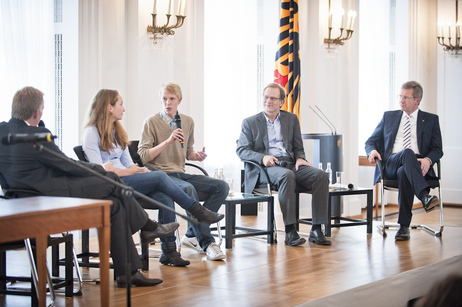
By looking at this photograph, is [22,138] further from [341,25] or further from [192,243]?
[341,25]

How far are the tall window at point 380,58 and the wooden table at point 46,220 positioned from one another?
5832mm

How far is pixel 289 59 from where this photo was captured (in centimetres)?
636

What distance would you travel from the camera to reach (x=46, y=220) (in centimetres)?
241

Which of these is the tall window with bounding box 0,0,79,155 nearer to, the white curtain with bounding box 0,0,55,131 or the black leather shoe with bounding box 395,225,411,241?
the white curtain with bounding box 0,0,55,131

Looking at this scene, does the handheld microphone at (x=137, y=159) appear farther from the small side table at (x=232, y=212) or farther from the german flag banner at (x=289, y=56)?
the german flag banner at (x=289, y=56)

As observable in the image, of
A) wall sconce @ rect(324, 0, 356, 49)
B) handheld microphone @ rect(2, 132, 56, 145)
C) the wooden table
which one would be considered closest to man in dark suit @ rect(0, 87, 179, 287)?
the wooden table

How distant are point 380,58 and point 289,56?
2.25m

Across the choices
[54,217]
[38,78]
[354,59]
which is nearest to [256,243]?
[38,78]

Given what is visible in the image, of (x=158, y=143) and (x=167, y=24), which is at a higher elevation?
(x=167, y=24)

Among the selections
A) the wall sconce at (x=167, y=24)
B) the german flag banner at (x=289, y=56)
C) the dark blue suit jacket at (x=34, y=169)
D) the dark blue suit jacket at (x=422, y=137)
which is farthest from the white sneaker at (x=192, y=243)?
the german flag banner at (x=289, y=56)

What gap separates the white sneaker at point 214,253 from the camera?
4.13 meters

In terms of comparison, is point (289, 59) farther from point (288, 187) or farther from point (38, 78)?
point (38, 78)

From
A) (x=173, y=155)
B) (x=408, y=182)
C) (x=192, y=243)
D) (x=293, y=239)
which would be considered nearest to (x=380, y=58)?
(x=408, y=182)

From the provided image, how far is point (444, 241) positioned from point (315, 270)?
1.67 metres
